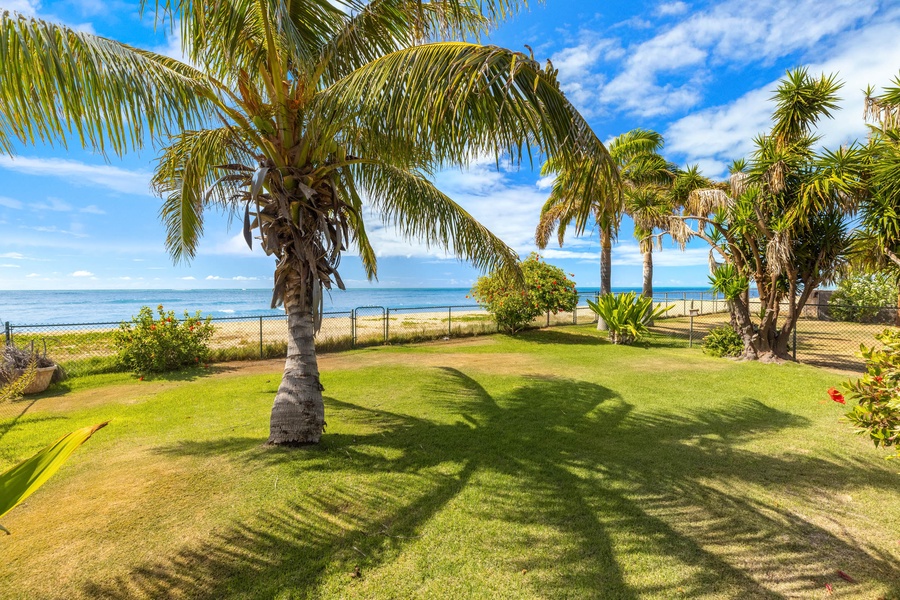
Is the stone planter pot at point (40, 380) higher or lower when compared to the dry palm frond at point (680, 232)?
lower

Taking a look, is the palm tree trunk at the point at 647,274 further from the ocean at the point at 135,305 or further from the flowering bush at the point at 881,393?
the flowering bush at the point at 881,393

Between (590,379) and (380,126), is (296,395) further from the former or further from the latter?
(590,379)

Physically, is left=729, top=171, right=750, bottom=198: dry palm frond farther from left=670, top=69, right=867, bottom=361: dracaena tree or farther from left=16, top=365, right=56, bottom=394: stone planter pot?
left=16, top=365, right=56, bottom=394: stone planter pot

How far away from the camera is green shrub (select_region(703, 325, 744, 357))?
10.1 metres

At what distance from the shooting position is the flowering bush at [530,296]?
13.9m

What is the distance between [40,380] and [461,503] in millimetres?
8167

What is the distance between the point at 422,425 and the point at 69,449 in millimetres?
4134

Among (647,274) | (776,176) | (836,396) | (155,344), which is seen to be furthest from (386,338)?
(647,274)

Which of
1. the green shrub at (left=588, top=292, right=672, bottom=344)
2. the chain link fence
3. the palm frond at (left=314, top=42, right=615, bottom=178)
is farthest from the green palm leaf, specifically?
the green shrub at (left=588, top=292, right=672, bottom=344)

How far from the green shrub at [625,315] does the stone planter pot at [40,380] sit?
13.5 m

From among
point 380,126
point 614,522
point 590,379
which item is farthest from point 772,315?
point 380,126

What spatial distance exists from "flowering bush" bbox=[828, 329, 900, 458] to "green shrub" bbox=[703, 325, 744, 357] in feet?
27.7

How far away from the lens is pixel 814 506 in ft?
10.8

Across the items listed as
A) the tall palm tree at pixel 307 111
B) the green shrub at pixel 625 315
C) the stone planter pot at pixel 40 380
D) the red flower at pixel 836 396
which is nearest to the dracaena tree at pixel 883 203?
the green shrub at pixel 625 315
